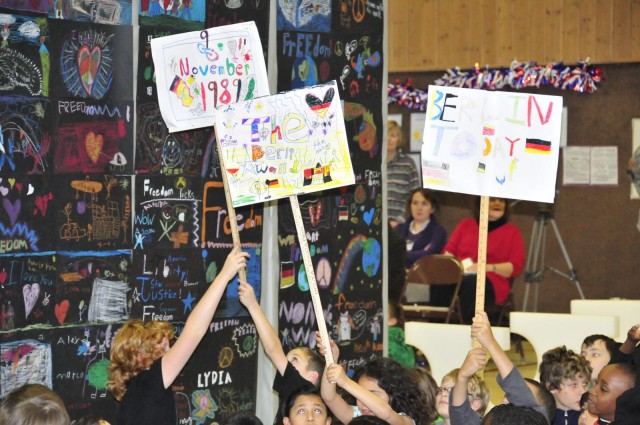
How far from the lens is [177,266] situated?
5.32m

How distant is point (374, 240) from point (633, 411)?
2725 millimetres

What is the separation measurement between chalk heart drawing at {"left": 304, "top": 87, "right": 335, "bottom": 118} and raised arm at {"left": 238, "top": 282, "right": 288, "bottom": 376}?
0.83 meters

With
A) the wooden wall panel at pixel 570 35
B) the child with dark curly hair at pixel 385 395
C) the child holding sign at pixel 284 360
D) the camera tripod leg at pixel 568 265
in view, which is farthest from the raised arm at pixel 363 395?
the wooden wall panel at pixel 570 35

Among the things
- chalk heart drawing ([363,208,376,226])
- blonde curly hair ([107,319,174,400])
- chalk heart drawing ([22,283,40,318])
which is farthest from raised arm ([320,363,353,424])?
chalk heart drawing ([363,208,376,226])

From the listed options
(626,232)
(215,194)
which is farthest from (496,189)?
(626,232)

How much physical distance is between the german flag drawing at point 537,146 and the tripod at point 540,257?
6304 mm

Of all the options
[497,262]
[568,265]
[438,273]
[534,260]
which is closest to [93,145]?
[438,273]

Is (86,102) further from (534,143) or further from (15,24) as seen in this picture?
(534,143)

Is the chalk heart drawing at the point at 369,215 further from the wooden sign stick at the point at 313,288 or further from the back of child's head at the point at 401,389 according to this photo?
the back of child's head at the point at 401,389

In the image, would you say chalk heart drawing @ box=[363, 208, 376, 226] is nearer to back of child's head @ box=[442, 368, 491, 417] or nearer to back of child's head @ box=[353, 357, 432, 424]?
back of child's head @ box=[442, 368, 491, 417]

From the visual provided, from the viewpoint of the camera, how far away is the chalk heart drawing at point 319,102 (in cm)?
466

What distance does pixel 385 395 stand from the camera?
14.6 ft

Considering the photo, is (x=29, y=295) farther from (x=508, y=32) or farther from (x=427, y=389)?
(x=508, y=32)

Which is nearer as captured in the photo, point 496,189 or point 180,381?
point 496,189
